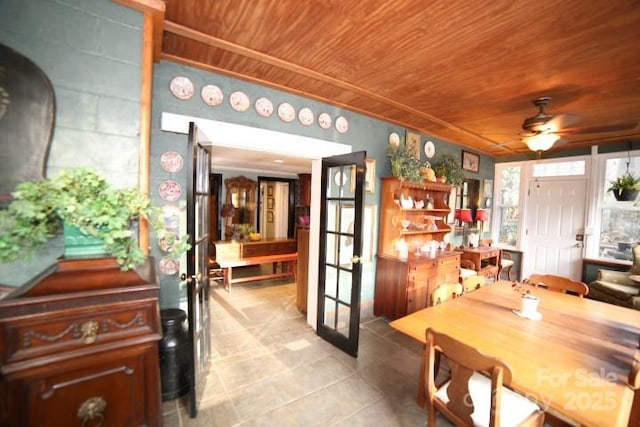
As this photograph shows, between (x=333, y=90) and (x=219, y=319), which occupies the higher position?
(x=333, y=90)

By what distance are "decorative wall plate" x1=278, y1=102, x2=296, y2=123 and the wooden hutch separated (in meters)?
1.56

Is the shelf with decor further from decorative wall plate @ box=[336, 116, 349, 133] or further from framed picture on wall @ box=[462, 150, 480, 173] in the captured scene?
framed picture on wall @ box=[462, 150, 480, 173]

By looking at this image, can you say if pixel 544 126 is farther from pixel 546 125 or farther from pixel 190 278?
pixel 190 278

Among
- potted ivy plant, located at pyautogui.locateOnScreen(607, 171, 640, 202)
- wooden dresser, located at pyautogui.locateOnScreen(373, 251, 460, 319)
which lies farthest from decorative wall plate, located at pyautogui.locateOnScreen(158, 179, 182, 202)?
potted ivy plant, located at pyautogui.locateOnScreen(607, 171, 640, 202)

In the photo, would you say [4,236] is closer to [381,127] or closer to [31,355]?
[31,355]

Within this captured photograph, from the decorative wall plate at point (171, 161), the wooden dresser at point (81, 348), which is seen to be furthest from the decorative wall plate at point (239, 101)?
the wooden dresser at point (81, 348)

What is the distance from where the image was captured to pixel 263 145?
100 inches

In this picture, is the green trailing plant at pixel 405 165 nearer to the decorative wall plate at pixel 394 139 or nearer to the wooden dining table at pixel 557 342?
the decorative wall plate at pixel 394 139

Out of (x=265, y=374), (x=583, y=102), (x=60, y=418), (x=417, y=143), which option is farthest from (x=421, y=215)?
(x=60, y=418)

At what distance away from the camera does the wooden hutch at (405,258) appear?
10.8 ft

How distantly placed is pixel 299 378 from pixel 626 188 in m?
5.32

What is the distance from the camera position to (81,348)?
1011 millimetres

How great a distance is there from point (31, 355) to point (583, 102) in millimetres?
4635

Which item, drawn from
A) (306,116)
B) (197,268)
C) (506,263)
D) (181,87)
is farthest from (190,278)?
(506,263)
